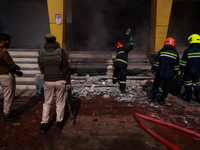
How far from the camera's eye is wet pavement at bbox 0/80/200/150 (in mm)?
2385

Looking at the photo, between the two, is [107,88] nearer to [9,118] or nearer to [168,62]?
[168,62]

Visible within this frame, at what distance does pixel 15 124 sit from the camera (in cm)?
300

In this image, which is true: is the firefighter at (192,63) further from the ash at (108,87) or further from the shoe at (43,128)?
the shoe at (43,128)

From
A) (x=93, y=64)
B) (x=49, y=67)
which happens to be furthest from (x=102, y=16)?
(x=49, y=67)

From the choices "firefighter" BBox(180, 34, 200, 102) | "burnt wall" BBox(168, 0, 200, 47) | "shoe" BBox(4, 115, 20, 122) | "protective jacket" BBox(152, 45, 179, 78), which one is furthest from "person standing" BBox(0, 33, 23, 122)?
"burnt wall" BBox(168, 0, 200, 47)

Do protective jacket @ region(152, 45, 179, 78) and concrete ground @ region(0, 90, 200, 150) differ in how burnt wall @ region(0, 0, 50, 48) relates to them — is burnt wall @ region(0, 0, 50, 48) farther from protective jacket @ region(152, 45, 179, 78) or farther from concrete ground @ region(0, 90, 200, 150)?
protective jacket @ region(152, 45, 179, 78)

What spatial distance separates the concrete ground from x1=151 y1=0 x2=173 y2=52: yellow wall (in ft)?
11.5

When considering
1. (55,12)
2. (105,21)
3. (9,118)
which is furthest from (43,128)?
(105,21)

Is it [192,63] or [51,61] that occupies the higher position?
[51,61]

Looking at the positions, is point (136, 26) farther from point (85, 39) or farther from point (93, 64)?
point (93, 64)

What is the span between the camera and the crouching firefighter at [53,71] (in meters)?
2.54

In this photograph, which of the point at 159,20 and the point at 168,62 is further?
the point at 159,20

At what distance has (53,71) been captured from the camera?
8.46 ft

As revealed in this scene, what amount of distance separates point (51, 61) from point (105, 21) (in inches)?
357
